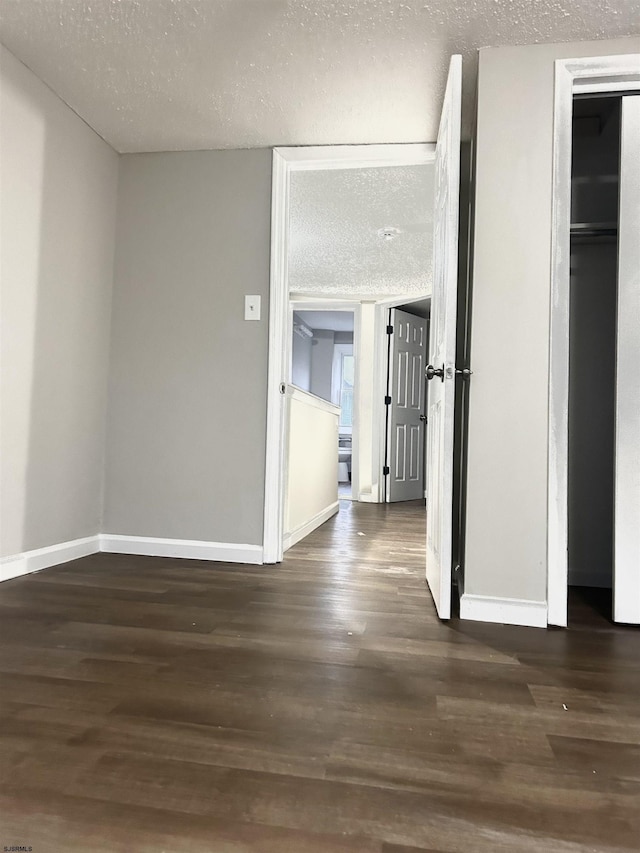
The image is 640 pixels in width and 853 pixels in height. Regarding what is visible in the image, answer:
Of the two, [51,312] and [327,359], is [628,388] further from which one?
[327,359]

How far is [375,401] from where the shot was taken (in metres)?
6.30

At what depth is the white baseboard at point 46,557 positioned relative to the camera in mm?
2361

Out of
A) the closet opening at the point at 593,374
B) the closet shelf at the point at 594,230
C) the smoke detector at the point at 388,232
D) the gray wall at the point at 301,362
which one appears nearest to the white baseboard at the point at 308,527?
the closet opening at the point at 593,374

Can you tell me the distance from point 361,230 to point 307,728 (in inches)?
156

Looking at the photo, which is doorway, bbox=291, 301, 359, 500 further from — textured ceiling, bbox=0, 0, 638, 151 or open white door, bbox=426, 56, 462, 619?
open white door, bbox=426, 56, 462, 619

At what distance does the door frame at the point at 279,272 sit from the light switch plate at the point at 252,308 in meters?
0.07

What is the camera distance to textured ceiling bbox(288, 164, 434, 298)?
3617mm

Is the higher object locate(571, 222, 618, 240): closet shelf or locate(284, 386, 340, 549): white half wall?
locate(571, 222, 618, 240): closet shelf

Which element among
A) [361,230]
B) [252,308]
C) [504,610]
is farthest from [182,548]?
[361,230]

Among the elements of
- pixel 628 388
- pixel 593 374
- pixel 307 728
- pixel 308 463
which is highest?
pixel 593 374

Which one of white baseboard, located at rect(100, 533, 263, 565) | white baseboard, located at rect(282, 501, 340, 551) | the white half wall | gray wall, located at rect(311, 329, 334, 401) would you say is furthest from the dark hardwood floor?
gray wall, located at rect(311, 329, 334, 401)

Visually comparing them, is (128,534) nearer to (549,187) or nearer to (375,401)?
(549,187)

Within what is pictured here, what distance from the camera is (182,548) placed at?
2928 mm

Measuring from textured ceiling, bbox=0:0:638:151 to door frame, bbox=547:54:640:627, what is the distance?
4.9 inches
